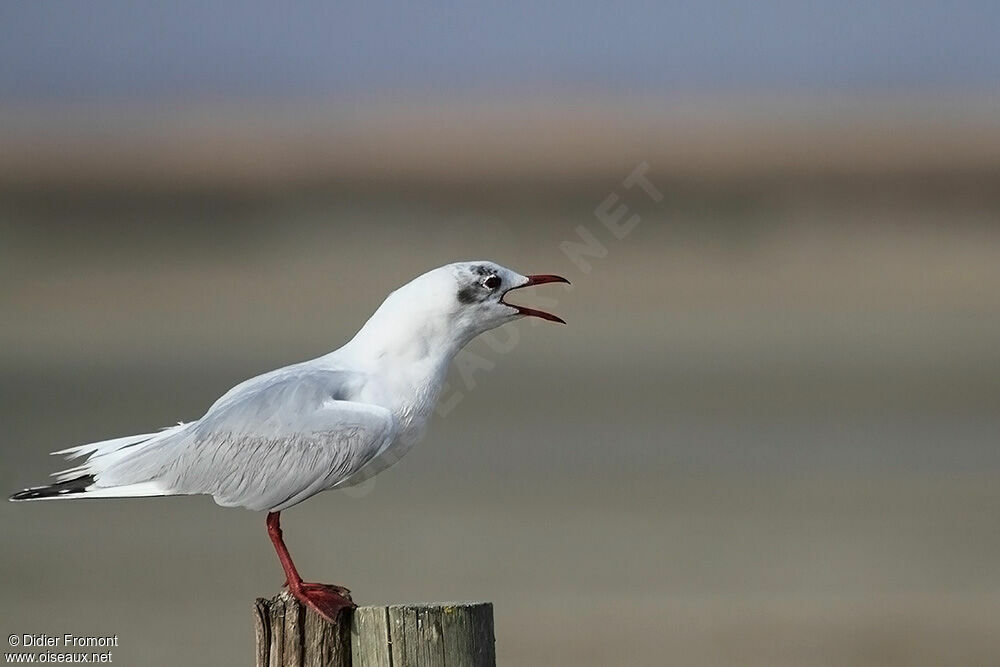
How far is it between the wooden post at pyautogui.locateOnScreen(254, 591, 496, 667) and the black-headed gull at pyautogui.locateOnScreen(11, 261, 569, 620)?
0.38ft

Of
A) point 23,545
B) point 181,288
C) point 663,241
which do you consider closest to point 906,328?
point 663,241

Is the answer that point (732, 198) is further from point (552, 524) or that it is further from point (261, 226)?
point (552, 524)

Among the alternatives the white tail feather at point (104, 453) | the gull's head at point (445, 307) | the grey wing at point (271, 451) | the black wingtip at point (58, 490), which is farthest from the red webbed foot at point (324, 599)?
the gull's head at point (445, 307)

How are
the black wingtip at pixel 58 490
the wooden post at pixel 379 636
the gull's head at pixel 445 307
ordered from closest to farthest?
the wooden post at pixel 379 636, the black wingtip at pixel 58 490, the gull's head at pixel 445 307

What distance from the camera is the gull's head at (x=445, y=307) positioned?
257 inches

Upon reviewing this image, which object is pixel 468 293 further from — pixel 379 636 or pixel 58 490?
pixel 58 490

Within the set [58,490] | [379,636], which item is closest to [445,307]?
[379,636]

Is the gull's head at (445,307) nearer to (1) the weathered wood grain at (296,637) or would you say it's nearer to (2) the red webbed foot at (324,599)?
(2) the red webbed foot at (324,599)

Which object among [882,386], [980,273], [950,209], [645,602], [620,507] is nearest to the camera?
[645,602]

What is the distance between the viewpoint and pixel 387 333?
6.50 meters

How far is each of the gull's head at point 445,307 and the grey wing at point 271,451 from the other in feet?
1.50

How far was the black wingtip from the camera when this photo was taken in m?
6.06

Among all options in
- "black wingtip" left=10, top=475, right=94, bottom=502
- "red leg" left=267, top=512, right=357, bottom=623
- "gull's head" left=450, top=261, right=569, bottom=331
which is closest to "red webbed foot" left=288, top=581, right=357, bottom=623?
"red leg" left=267, top=512, right=357, bottom=623

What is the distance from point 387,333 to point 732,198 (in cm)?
3239
